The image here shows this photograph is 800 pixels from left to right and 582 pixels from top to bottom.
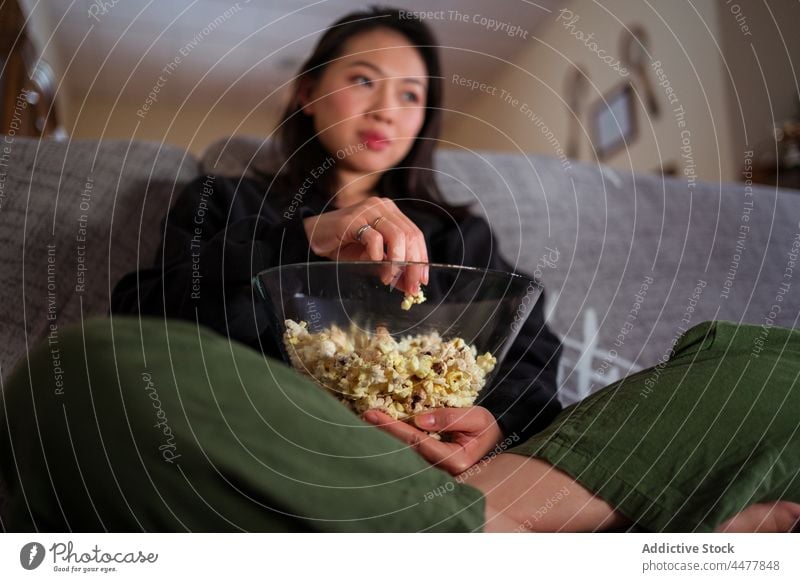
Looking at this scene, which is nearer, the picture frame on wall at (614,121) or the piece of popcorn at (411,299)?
the piece of popcorn at (411,299)

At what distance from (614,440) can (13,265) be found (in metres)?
0.43

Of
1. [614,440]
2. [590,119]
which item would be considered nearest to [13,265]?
[614,440]

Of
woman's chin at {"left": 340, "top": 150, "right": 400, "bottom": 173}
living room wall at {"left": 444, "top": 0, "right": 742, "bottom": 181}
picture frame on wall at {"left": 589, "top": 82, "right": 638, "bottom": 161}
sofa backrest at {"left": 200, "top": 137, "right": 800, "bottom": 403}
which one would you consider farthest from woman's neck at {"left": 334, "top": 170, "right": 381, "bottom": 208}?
picture frame on wall at {"left": 589, "top": 82, "right": 638, "bottom": 161}

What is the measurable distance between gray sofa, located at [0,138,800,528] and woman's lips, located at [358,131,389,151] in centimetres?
A: 13

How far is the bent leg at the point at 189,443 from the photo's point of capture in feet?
0.82

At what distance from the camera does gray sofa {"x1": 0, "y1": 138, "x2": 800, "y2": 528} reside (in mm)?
521

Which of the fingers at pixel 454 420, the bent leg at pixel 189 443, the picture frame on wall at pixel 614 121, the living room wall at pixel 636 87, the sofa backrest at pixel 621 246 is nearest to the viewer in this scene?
the bent leg at pixel 189 443

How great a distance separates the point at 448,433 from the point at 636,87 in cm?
119

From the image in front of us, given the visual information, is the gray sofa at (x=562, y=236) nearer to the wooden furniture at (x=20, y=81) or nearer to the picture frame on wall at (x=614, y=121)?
the wooden furniture at (x=20, y=81)

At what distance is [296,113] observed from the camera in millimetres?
593

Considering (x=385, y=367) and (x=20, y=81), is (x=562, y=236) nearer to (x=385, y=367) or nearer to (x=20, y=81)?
(x=385, y=367)

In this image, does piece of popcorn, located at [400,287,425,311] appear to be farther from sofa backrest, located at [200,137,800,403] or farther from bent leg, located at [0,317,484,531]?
sofa backrest, located at [200,137,800,403]

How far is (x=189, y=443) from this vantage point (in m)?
0.25

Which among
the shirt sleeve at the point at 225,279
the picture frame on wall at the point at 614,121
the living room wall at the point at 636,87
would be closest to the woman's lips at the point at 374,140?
the shirt sleeve at the point at 225,279
